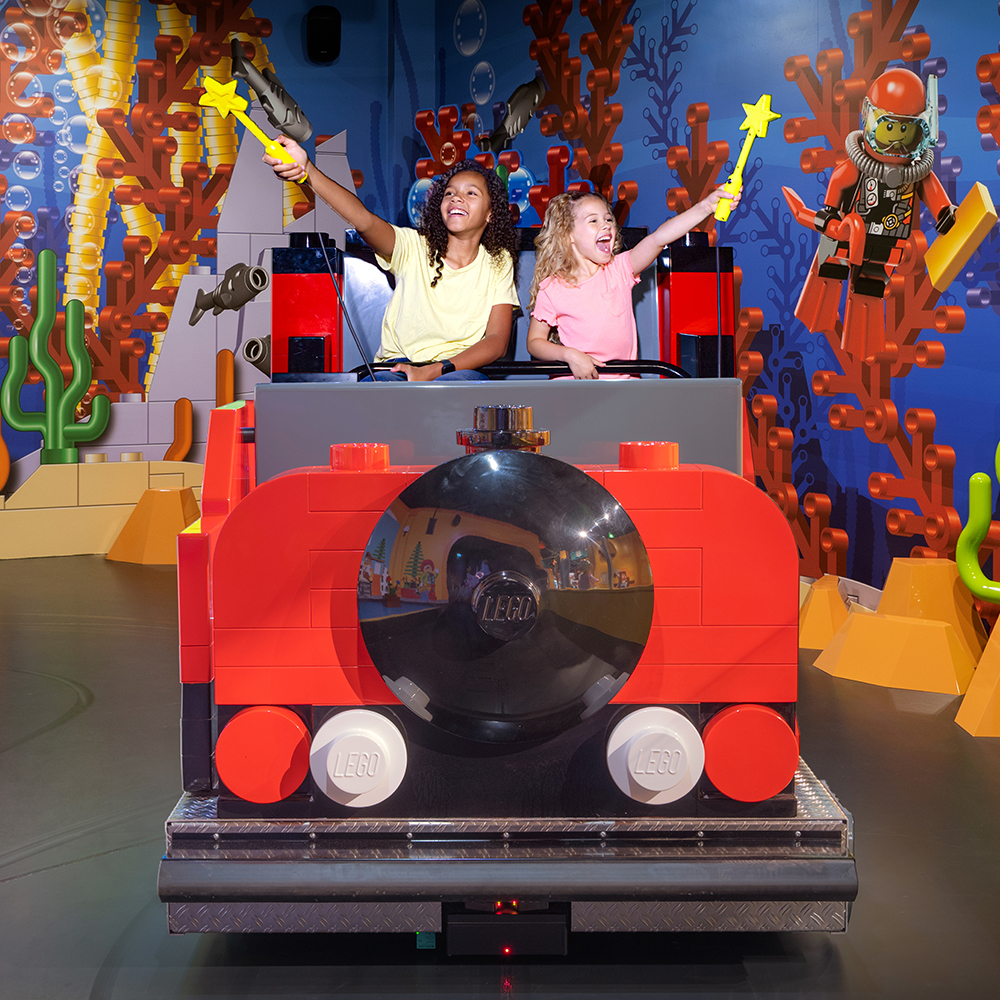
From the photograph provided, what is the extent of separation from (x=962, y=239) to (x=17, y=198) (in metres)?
4.31

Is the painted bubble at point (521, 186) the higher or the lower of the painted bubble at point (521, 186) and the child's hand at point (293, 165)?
the higher

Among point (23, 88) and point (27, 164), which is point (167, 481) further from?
point (23, 88)

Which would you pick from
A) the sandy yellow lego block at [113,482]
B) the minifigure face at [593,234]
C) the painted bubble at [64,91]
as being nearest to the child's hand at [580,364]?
the minifigure face at [593,234]

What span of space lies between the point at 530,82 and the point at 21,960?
444 cm

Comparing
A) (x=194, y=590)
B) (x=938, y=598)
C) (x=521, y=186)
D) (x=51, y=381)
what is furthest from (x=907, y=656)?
(x=51, y=381)

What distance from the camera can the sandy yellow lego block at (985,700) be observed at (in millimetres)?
2320

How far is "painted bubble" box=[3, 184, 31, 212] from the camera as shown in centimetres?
499

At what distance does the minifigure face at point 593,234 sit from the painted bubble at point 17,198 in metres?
3.27

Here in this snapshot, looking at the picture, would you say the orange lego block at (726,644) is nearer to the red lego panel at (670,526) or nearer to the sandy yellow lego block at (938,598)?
the red lego panel at (670,526)

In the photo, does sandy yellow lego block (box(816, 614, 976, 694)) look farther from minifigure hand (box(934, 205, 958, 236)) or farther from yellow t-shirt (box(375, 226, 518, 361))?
yellow t-shirt (box(375, 226, 518, 361))

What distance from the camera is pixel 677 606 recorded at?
128 centimetres

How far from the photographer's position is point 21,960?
1.36 meters

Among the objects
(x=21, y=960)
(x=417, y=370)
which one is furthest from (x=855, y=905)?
(x=417, y=370)

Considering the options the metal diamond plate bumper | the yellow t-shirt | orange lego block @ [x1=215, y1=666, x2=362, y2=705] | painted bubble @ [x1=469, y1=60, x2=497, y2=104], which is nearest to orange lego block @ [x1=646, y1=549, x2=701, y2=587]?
the metal diamond plate bumper
